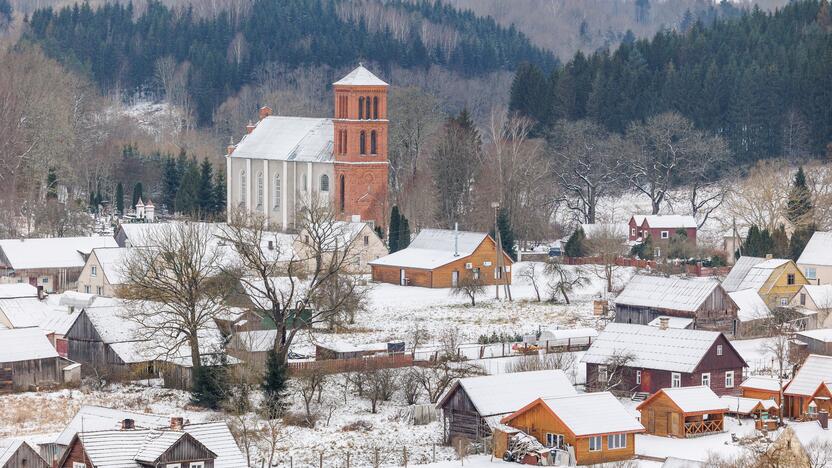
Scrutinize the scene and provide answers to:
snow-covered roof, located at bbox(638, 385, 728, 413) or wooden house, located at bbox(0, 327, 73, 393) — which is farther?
wooden house, located at bbox(0, 327, 73, 393)

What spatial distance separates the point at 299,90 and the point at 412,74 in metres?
10.6

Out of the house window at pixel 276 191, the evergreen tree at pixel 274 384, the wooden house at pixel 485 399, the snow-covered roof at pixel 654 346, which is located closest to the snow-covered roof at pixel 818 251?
the snow-covered roof at pixel 654 346

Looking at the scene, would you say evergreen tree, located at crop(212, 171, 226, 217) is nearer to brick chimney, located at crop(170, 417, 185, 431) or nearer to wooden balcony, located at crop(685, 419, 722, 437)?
wooden balcony, located at crop(685, 419, 722, 437)

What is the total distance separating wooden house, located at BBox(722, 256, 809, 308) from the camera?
217 feet

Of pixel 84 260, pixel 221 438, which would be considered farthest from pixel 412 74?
pixel 221 438

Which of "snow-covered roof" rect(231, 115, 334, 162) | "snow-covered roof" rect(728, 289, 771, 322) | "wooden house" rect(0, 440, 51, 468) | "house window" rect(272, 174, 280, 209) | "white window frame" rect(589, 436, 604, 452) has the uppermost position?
"snow-covered roof" rect(231, 115, 334, 162)

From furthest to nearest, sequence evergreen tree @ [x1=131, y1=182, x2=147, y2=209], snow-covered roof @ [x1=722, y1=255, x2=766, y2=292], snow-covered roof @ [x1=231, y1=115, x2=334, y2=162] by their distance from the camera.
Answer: evergreen tree @ [x1=131, y1=182, x2=147, y2=209], snow-covered roof @ [x1=231, y1=115, x2=334, y2=162], snow-covered roof @ [x1=722, y1=255, x2=766, y2=292]

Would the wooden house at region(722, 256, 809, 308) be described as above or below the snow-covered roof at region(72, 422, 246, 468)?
above

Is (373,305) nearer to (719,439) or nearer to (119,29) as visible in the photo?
(719,439)

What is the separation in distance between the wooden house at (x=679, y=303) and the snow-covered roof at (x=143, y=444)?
23180 mm

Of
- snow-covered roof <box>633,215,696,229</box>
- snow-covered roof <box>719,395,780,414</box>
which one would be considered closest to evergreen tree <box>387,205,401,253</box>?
snow-covered roof <box>633,215,696,229</box>

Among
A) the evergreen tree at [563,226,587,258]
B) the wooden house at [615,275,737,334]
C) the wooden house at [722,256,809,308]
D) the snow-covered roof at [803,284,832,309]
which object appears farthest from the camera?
the evergreen tree at [563,226,587,258]

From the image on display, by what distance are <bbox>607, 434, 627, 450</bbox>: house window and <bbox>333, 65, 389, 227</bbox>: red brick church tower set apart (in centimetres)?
4124

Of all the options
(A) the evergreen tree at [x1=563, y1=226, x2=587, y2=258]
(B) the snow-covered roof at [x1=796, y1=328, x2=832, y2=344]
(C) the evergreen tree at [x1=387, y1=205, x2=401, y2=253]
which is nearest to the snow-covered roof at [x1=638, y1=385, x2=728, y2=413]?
(B) the snow-covered roof at [x1=796, y1=328, x2=832, y2=344]
